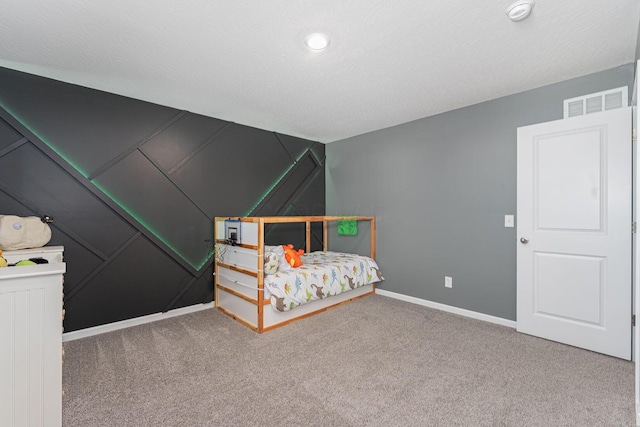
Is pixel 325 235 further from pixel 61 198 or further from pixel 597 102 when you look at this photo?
pixel 597 102

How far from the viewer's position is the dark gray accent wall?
2.31 meters

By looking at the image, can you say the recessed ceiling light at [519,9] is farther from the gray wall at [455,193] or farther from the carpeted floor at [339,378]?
the carpeted floor at [339,378]

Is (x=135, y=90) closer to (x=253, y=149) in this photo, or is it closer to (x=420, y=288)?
(x=253, y=149)

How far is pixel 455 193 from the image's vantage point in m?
3.15

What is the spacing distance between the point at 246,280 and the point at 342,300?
123 centimetres

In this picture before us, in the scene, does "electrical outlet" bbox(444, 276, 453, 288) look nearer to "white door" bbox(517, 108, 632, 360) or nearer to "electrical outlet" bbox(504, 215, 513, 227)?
"white door" bbox(517, 108, 632, 360)

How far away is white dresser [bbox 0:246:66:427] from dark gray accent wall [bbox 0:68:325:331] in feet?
5.66

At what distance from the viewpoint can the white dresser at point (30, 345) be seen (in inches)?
40.1

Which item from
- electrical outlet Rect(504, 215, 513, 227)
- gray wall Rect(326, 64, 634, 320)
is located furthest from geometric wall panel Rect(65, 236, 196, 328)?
electrical outlet Rect(504, 215, 513, 227)

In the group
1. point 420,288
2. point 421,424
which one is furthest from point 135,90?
point 420,288

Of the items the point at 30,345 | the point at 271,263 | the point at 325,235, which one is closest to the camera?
the point at 30,345

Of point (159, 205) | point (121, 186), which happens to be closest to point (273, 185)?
point (159, 205)

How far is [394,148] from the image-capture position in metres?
3.71

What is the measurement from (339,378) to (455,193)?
2290mm
